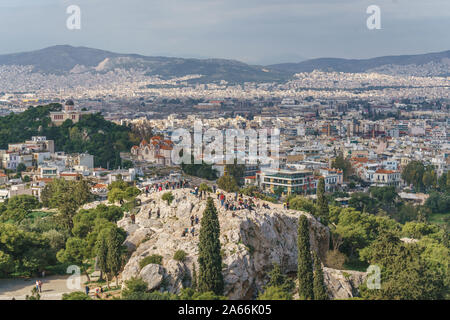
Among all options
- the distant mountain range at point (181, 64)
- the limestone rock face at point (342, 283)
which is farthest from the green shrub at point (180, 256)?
the distant mountain range at point (181, 64)

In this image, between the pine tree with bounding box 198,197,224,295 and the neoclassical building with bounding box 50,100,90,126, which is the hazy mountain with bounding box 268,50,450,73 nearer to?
the neoclassical building with bounding box 50,100,90,126

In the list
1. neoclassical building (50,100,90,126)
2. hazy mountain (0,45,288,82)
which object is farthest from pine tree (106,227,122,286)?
hazy mountain (0,45,288,82)

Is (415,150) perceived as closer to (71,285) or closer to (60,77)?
(71,285)

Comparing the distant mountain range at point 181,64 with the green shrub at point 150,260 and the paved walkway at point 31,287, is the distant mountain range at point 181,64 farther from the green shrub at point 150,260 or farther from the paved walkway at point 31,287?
the green shrub at point 150,260

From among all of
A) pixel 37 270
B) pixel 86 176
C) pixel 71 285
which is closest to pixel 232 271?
pixel 71 285

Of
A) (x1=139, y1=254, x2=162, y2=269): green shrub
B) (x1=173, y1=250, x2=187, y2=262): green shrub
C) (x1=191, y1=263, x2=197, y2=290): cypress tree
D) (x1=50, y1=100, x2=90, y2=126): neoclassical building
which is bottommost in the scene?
(x1=191, y1=263, x2=197, y2=290): cypress tree
